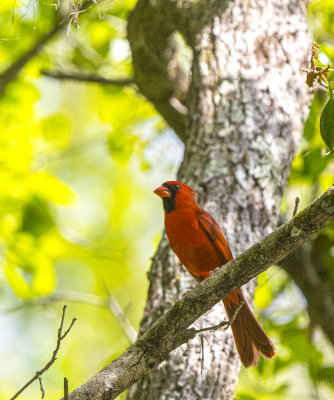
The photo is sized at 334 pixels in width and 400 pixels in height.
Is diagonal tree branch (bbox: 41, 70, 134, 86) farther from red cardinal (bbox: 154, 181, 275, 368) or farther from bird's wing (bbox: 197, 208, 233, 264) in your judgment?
bird's wing (bbox: 197, 208, 233, 264)

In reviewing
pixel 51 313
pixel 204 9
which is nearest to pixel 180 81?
pixel 204 9

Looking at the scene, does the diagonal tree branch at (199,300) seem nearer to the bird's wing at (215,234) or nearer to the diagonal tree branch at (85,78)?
the bird's wing at (215,234)

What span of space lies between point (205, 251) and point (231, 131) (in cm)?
93

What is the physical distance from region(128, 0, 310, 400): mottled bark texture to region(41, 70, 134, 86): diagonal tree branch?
3.21ft

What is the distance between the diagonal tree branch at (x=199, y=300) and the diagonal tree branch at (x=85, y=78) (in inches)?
142

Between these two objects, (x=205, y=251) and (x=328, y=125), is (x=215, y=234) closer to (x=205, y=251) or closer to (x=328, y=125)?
(x=205, y=251)

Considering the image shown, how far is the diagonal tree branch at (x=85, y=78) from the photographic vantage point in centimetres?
565

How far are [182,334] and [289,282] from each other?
2814mm

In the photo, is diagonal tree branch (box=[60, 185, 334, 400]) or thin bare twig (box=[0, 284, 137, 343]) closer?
diagonal tree branch (box=[60, 185, 334, 400])

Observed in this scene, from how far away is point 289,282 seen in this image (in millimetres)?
5152

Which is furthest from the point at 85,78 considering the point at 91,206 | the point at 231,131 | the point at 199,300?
the point at 199,300

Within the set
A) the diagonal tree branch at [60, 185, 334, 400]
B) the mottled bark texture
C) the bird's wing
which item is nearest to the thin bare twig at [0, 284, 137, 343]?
the mottled bark texture

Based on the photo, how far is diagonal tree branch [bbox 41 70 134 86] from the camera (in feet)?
18.5

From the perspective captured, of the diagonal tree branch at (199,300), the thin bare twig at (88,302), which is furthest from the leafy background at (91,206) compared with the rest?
the diagonal tree branch at (199,300)
